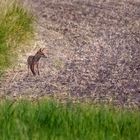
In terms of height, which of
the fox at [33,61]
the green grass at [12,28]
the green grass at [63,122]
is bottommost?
the green grass at [63,122]

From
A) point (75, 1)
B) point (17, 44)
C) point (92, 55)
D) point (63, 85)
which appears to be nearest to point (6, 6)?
point (17, 44)

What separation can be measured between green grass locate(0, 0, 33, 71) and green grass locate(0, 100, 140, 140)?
9.32 feet

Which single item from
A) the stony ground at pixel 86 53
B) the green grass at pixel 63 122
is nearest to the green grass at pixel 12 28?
the stony ground at pixel 86 53

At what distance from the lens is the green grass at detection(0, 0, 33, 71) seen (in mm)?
9608

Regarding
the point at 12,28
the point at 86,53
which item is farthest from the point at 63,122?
the point at 86,53

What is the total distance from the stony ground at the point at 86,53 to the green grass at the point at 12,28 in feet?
0.60

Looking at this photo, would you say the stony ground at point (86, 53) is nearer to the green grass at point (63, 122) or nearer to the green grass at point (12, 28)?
the green grass at point (12, 28)

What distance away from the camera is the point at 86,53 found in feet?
35.3

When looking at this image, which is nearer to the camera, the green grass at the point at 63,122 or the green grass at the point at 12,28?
the green grass at the point at 63,122

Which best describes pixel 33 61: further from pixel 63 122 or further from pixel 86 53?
pixel 63 122

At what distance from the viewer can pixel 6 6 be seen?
34.9 feet

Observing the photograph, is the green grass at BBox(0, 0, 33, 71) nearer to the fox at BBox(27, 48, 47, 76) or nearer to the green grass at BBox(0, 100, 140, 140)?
the fox at BBox(27, 48, 47, 76)

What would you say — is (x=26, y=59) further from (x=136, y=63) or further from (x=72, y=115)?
(x=72, y=115)

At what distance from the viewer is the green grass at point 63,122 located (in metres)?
5.89
